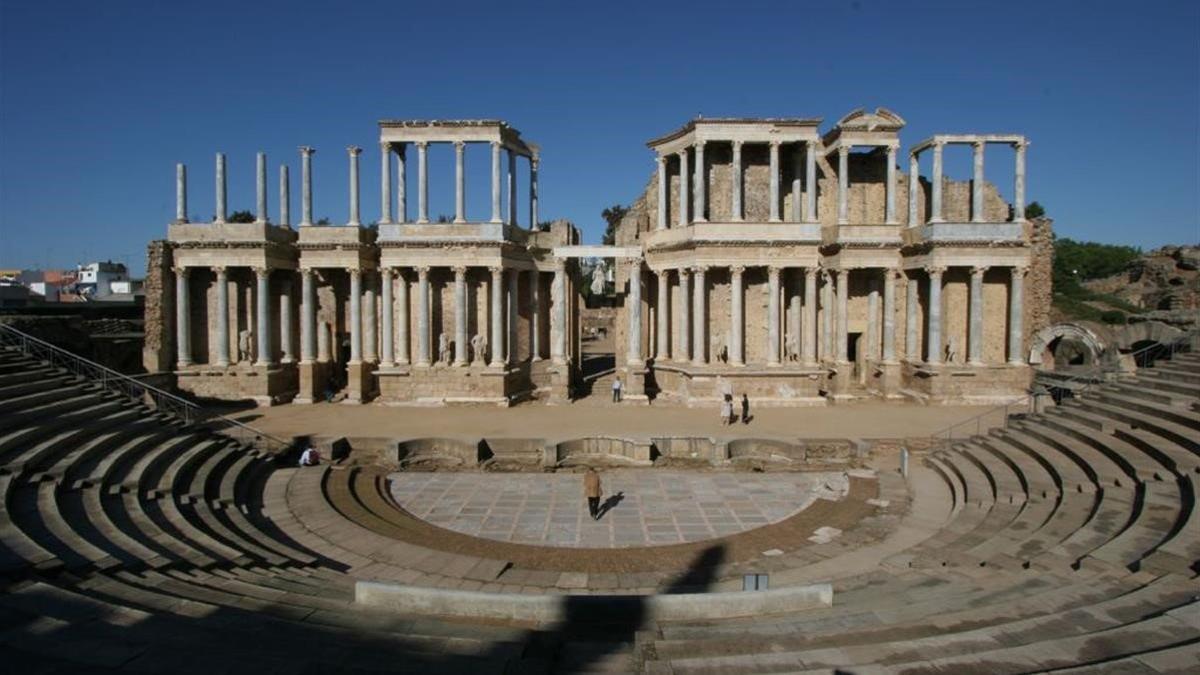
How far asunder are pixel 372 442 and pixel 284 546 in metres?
7.55

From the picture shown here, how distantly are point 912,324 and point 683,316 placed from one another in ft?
33.1

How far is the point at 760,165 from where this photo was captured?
28859mm

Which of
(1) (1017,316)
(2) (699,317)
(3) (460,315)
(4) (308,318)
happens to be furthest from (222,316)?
(1) (1017,316)

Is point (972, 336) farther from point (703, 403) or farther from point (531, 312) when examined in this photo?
point (531, 312)

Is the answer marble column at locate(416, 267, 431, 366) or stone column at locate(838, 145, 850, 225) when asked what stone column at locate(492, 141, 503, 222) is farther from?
stone column at locate(838, 145, 850, 225)

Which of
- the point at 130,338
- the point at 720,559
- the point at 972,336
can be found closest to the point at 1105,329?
the point at 972,336

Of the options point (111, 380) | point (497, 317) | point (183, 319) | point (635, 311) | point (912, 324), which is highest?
point (635, 311)

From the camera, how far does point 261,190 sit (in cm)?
2691

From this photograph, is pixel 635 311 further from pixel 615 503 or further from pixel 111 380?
pixel 111 380

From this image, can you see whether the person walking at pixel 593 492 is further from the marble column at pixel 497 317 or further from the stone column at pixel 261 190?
the stone column at pixel 261 190

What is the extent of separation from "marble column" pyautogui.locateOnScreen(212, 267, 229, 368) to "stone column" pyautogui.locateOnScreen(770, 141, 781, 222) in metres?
22.6

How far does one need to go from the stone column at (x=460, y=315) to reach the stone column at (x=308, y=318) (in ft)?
20.1

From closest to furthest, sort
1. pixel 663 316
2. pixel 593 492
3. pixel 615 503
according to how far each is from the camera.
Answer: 1. pixel 593 492
2. pixel 615 503
3. pixel 663 316

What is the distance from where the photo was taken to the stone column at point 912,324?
28.1m
